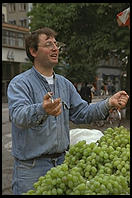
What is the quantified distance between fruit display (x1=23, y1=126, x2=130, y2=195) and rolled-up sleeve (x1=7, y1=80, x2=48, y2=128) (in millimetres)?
262

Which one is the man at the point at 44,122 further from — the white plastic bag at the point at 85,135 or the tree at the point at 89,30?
the tree at the point at 89,30

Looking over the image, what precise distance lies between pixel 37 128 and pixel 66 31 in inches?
253

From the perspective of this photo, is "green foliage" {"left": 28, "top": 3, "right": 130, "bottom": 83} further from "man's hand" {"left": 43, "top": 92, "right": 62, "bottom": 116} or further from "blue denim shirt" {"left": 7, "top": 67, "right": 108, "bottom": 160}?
"man's hand" {"left": 43, "top": 92, "right": 62, "bottom": 116}

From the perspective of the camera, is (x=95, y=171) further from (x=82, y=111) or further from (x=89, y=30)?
(x=89, y=30)

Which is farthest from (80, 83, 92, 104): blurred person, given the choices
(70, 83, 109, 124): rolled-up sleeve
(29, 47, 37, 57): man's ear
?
(29, 47, 37, 57): man's ear

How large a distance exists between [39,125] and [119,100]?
0.51m

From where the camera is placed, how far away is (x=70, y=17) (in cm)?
780

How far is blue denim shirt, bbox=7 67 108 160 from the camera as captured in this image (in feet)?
5.21

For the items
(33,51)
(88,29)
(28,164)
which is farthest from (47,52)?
(88,29)

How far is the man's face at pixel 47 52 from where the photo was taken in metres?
1.80

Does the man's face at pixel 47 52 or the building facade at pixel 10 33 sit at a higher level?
the building facade at pixel 10 33

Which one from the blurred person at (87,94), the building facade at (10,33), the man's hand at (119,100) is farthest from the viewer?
the building facade at (10,33)

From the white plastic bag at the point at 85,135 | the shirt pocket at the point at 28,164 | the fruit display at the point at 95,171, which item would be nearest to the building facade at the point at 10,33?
the shirt pocket at the point at 28,164

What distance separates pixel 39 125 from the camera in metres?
1.58
